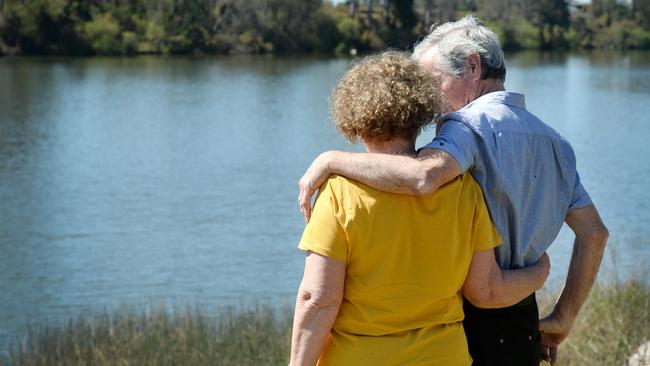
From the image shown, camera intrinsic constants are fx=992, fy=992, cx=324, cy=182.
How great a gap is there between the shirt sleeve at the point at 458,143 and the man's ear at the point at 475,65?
0.19 metres

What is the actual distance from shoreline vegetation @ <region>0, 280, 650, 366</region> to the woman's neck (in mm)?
3516

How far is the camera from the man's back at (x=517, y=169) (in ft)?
7.60

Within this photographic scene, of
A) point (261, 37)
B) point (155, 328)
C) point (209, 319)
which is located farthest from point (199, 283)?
point (261, 37)

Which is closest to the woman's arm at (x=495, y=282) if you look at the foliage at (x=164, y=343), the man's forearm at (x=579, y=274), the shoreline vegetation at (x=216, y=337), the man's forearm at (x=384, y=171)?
the man's forearm at (x=579, y=274)

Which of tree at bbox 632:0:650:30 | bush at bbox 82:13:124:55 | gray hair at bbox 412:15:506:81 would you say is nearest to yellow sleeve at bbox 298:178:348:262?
gray hair at bbox 412:15:506:81

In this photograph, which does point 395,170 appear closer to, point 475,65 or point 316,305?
point 316,305

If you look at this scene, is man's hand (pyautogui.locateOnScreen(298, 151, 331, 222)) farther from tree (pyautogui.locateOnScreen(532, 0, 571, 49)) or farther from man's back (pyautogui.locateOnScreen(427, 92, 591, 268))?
tree (pyautogui.locateOnScreen(532, 0, 571, 49))

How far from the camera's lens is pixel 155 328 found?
6.93 metres

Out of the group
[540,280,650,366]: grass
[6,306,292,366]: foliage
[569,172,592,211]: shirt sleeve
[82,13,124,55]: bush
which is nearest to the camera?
[569,172,592,211]: shirt sleeve

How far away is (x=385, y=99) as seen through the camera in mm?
2127

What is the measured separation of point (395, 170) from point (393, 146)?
105mm

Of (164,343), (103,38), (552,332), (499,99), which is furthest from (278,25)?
(499,99)

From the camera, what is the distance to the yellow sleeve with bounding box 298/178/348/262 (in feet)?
6.91

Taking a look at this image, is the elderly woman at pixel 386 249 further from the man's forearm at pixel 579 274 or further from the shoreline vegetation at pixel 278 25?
the shoreline vegetation at pixel 278 25
